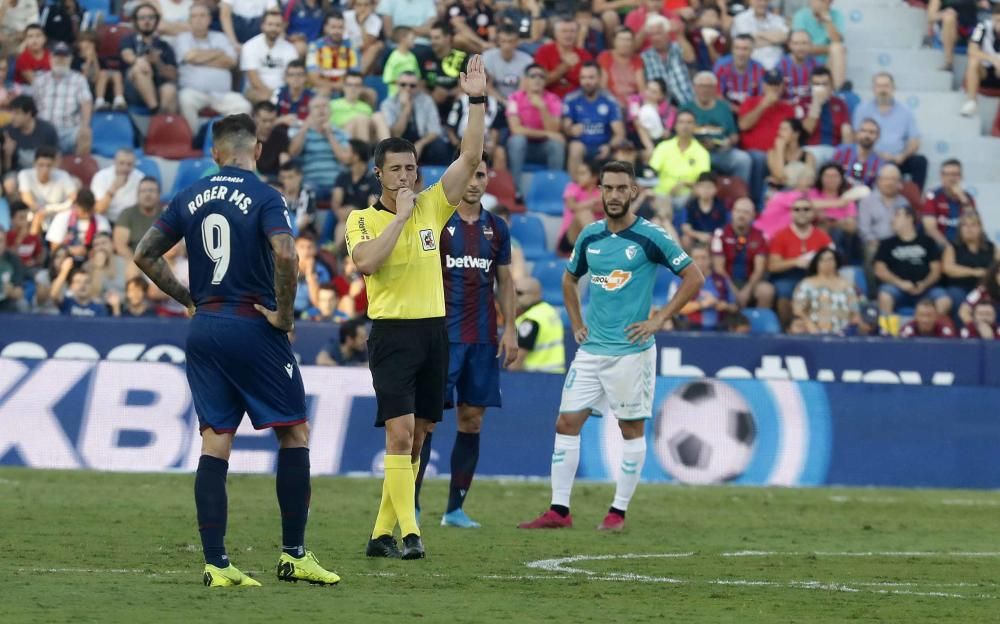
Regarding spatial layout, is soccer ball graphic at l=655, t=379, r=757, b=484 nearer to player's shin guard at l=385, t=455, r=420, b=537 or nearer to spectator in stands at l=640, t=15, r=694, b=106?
spectator in stands at l=640, t=15, r=694, b=106

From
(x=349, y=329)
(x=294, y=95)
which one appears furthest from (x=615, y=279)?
(x=294, y=95)

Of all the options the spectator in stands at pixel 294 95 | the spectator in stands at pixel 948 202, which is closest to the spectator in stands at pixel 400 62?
the spectator in stands at pixel 294 95

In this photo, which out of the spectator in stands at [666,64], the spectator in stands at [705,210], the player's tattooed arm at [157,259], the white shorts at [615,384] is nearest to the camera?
the player's tattooed arm at [157,259]

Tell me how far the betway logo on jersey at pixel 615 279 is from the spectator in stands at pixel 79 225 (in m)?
8.78

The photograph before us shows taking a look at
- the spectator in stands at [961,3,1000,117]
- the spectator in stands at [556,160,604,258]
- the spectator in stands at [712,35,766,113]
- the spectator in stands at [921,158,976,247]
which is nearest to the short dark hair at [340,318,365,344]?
the spectator in stands at [556,160,604,258]

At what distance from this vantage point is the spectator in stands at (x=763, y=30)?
24.5m

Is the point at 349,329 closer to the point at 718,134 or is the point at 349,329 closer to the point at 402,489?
the point at 718,134

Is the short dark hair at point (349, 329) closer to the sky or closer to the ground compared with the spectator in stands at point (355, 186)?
closer to the ground

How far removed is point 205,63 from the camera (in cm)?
2306

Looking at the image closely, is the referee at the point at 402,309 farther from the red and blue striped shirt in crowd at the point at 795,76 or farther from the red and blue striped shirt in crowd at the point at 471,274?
the red and blue striped shirt in crowd at the point at 795,76

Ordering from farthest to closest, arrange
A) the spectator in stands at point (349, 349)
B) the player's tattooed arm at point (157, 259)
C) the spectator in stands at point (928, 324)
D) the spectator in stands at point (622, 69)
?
the spectator in stands at point (622, 69)
the spectator in stands at point (928, 324)
the spectator in stands at point (349, 349)
the player's tattooed arm at point (157, 259)

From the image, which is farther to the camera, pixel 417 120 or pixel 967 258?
pixel 417 120

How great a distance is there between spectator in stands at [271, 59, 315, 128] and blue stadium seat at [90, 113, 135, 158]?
5.98 ft

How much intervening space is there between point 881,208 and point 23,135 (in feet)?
34.0
